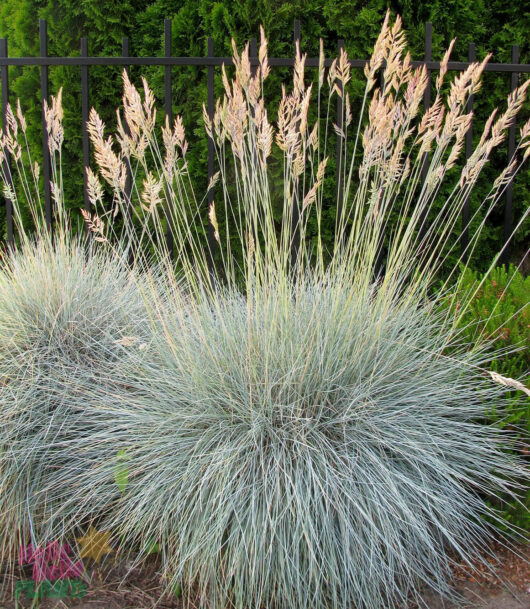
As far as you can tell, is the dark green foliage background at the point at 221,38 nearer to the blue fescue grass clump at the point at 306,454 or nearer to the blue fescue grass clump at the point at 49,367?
the blue fescue grass clump at the point at 49,367

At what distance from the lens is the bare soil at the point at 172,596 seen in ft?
6.18

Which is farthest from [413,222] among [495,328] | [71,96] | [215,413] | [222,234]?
[71,96]

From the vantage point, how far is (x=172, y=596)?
1.92 m

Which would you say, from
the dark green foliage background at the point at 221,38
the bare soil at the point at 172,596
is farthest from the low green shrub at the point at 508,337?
the dark green foliage background at the point at 221,38

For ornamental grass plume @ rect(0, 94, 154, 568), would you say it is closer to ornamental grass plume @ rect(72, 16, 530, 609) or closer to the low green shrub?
ornamental grass plume @ rect(72, 16, 530, 609)

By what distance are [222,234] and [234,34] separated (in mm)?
1448

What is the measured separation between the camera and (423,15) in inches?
170

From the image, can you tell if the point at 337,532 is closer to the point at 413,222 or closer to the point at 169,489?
the point at 169,489

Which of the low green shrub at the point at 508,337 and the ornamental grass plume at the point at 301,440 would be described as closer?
the ornamental grass plume at the point at 301,440

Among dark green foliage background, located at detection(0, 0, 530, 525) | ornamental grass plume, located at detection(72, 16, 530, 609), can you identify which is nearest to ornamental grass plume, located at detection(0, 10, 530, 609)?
ornamental grass plume, located at detection(72, 16, 530, 609)

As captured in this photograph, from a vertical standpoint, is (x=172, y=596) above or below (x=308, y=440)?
below

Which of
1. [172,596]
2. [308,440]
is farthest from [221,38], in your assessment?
[172,596]

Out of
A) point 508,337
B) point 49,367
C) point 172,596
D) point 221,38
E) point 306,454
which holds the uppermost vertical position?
point 221,38

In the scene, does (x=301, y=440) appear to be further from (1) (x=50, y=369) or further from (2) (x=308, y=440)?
(1) (x=50, y=369)
